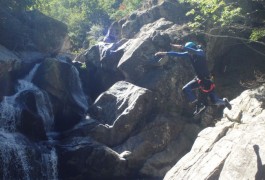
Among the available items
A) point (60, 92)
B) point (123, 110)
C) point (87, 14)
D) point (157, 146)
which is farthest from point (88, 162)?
point (87, 14)

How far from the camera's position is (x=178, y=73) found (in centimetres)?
2156

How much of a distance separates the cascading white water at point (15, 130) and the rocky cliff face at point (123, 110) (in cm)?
5

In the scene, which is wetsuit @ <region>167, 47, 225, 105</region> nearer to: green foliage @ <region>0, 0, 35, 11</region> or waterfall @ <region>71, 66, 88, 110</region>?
waterfall @ <region>71, 66, 88, 110</region>

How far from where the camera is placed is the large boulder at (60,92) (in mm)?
22469

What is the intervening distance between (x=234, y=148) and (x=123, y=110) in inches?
412

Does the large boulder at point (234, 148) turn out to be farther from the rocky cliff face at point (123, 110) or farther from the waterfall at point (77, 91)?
the waterfall at point (77, 91)

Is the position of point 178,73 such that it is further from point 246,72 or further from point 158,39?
point 246,72

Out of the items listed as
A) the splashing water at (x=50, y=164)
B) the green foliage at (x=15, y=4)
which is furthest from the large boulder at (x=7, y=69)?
the green foliage at (x=15, y=4)

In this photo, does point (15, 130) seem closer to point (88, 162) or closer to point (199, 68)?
point (88, 162)

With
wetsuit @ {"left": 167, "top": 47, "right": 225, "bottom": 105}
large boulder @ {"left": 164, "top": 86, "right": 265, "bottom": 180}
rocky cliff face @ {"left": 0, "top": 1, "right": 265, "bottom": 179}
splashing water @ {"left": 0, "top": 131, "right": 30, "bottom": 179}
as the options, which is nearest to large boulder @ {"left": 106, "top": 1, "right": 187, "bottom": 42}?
rocky cliff face @ {"left": 0, "top": 1, "right": 265, "bottom": 179}

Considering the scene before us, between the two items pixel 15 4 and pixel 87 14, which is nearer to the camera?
pixel 15 4

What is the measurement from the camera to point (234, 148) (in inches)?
435

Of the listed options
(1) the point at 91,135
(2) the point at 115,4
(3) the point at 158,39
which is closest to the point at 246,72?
(3) the point at 158,39

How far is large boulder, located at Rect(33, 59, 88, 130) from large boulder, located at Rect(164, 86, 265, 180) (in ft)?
34.1
